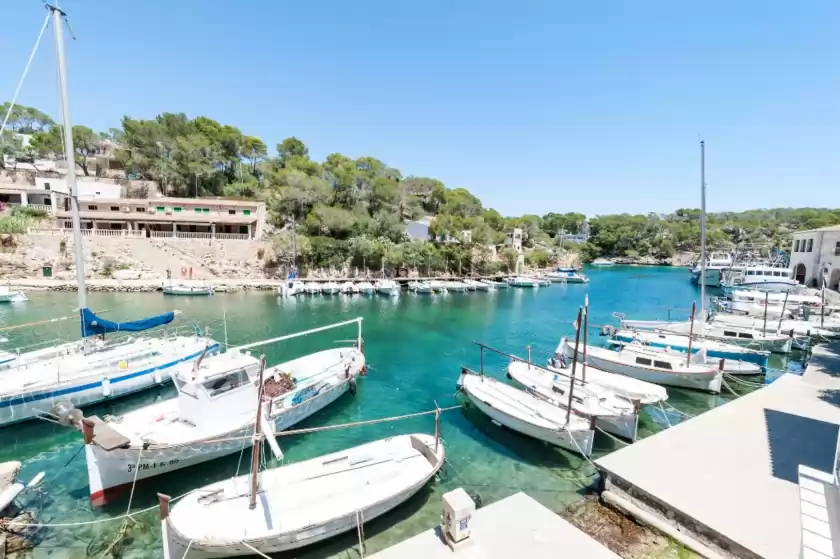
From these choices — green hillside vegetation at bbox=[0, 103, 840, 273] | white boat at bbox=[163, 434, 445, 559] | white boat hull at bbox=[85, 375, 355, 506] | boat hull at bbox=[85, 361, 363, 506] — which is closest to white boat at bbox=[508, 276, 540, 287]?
green hillside vegetation at bbox=[0, 103, 840, 273]

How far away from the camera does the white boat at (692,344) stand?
1969 cm

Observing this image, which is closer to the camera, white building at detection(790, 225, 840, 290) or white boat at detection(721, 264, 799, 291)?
white boat at detection(721, 264, 799, 291)

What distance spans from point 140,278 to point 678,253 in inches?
4749

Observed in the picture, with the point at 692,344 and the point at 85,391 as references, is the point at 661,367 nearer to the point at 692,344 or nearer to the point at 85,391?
the point at 692,344

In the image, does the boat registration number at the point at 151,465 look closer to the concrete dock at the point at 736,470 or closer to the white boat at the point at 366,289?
the concrete dock at the point at 736,470

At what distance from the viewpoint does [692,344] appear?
840 inches

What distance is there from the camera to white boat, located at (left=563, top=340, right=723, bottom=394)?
57.7 feet

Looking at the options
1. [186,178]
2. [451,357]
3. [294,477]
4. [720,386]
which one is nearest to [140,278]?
[186,178]

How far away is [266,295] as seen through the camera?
42969 mm

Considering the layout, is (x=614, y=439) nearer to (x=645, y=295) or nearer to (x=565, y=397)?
(x=565, y=397)

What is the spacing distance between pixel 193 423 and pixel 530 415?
1065 cm

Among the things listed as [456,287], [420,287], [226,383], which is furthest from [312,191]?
[226,383]

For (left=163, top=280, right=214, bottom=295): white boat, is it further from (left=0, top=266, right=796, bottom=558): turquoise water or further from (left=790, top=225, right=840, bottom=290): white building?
(left=790, top=225, right=840, bottom=290): white building

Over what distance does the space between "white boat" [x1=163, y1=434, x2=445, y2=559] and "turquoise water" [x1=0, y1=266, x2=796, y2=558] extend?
0.85 metres
